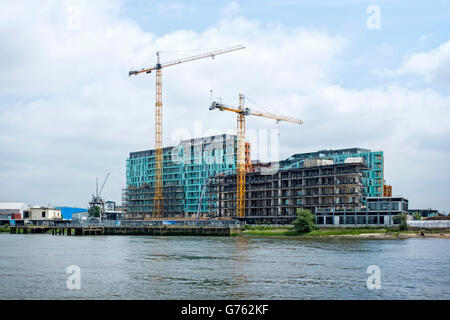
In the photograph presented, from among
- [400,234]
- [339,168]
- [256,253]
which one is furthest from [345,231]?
[256,253]

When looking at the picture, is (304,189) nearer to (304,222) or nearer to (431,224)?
(304,222)

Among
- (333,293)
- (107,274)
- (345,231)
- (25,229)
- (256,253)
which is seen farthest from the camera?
(25,229)

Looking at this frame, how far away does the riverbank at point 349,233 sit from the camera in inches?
5000

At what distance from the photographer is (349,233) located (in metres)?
135

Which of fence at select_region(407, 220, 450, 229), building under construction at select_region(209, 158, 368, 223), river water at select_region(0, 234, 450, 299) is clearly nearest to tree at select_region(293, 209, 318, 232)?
fence at select_region(407, 220, 450, 229)

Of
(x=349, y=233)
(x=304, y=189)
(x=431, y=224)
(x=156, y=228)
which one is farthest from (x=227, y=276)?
(x=304, y=189)

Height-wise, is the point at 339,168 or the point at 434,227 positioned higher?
the point at 339,168

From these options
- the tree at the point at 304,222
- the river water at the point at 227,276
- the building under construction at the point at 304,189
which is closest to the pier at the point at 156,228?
the tree at the point at 304,222

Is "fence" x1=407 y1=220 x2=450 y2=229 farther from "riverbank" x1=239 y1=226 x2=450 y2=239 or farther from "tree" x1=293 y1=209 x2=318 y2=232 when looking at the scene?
"tree" x1=293 y1=209 x2=318 y2=232

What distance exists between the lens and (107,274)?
5544cm

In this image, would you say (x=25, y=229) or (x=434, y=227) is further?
(x=25, y=229)
